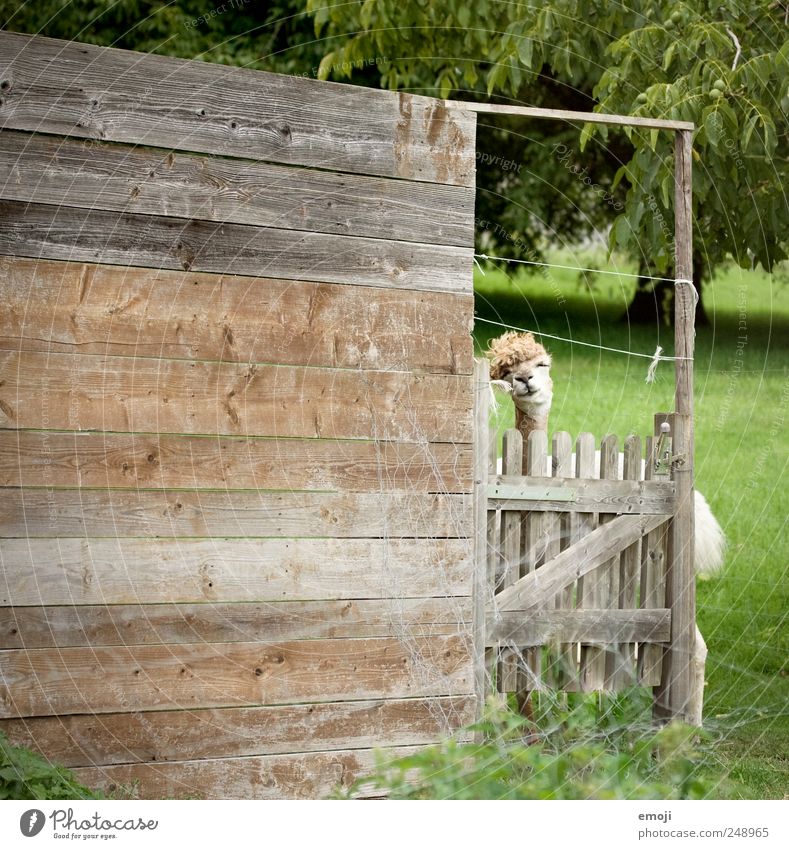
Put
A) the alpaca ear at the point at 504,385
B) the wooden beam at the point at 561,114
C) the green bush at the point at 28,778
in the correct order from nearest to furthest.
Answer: the green bush at the point at 28,778
the wooden beam at the point at 561,114
the alpaca ear at the point at 504,385

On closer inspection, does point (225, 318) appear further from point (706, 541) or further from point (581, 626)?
point (706, 541)

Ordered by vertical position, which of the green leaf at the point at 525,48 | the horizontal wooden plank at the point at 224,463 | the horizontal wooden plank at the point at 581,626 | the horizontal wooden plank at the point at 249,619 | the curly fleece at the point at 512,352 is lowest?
the horizontal wooden plank at the point at 581,626

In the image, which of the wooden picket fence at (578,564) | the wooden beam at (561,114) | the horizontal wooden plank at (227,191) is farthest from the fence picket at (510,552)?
the wooden beam at (561,114)

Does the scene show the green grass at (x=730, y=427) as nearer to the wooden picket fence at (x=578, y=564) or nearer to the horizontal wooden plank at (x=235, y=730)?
Answer: the wooden picket fence at (x=578, y=564)

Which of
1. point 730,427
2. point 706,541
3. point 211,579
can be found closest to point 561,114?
point 211,579

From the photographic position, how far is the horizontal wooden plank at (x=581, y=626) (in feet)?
10.4

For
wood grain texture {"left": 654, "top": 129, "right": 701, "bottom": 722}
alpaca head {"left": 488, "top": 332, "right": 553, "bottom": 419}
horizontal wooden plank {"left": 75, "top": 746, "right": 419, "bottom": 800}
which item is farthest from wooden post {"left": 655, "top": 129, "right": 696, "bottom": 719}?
horizontal wooden plank {"left": 75, "top": 746, "right": 419, "bottom": 800}

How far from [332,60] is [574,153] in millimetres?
3694

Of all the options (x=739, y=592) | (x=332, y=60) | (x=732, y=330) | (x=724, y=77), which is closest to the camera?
(x=724, y=77)

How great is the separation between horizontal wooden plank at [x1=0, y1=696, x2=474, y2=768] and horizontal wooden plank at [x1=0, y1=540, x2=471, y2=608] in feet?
0.73

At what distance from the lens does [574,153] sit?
7.59m

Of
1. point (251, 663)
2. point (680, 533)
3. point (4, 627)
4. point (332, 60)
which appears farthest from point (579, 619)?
point (332, 60)

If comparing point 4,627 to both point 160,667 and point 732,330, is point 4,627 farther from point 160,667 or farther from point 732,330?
point 732,330

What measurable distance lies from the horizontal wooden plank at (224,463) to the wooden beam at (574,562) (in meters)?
0.47
